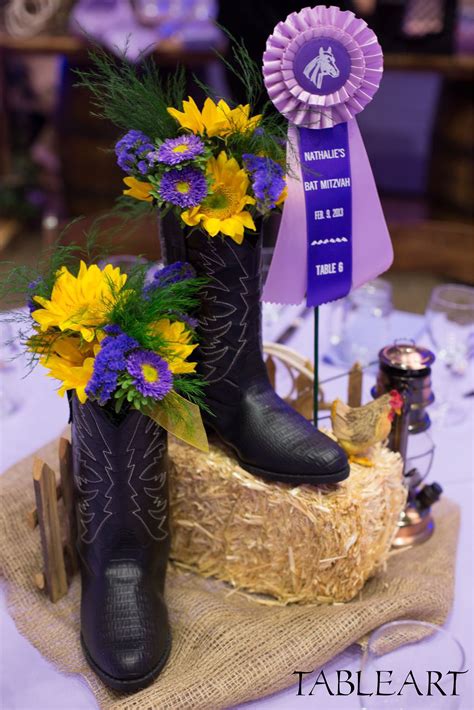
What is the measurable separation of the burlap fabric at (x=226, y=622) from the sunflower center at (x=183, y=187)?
436mm

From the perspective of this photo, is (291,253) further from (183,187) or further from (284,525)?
(284,525)

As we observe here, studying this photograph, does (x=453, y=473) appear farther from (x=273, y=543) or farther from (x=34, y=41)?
(x=34, y=41)

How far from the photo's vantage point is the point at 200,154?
75cm

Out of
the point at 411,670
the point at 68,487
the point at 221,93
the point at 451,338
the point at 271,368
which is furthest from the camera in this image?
the point at 221,93

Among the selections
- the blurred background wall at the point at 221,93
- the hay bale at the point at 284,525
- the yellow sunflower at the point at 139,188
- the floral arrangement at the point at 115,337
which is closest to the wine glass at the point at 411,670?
the hay bale at the point at 284,525

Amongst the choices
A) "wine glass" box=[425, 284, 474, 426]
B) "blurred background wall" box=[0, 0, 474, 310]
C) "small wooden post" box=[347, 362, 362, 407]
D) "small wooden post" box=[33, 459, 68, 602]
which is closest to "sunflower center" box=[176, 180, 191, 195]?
"small wooden post" box=[33, 459, 68, 602]

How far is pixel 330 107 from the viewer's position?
2.68 ft

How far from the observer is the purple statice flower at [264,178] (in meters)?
0.76

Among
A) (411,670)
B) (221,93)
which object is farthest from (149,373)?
(221,93)

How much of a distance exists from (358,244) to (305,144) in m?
0.14

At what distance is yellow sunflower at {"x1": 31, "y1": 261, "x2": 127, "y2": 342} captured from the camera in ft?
2.44

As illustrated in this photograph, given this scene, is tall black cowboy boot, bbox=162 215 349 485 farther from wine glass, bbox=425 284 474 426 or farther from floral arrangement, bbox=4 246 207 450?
wine glass, bbox=425 284 474 426

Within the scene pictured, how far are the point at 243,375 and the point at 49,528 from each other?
0.27 meters

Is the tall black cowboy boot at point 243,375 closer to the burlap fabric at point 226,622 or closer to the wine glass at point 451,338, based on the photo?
the burlap fabric at point 226,622
